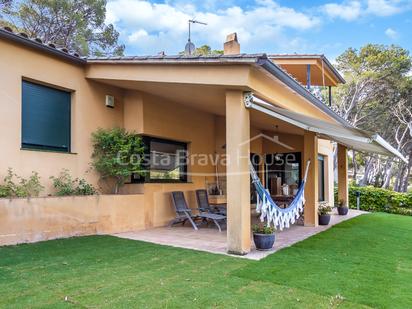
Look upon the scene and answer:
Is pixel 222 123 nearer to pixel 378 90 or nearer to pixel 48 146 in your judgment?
pixel 48 146

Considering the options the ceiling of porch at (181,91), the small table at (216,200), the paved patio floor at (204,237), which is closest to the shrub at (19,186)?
the paved patio floor at (204,237)

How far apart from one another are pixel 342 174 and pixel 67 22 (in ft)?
75.4

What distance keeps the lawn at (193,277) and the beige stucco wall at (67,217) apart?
0.43m

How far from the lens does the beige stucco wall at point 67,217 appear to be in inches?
344

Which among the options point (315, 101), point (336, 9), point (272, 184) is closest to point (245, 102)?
point (315, 101)

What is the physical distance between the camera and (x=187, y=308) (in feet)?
16.7

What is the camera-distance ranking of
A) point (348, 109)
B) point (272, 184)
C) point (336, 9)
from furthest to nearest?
1. point (348, 109)
2. point (336, 9)
3. point (272, 184)

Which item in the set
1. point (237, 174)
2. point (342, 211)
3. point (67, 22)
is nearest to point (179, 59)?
point (237, 174)

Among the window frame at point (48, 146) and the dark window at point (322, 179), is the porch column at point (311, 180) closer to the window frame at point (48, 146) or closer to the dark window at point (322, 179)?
the window frame at point (48, 146)

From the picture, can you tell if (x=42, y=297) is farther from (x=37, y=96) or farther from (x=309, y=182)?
(x=309, y=182)

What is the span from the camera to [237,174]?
8.62 m

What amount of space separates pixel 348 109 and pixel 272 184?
1725 centimetres

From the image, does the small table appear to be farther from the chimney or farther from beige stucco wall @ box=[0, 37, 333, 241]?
the chimney

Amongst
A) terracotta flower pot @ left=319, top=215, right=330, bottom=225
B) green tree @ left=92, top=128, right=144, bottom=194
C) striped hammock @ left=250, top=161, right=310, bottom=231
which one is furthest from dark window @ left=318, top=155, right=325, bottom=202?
green tree @ left=92, top=128, right=144, bottom=194
